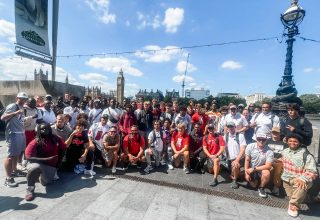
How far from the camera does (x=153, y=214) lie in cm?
332

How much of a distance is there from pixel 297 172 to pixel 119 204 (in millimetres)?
3339

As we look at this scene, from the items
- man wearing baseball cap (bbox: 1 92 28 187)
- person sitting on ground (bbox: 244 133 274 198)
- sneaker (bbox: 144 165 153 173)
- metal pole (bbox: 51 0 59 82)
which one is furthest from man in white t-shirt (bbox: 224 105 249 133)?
metal pole (bbox: 51 0 59 82)

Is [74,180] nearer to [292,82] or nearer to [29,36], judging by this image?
[29,36]

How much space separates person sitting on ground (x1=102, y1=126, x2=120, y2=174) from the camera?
513cm

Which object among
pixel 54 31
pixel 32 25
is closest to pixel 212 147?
pixel 32 25

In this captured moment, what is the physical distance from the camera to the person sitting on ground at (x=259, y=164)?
421 centimetres

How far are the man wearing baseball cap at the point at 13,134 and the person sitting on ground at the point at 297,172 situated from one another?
5260 millimetres

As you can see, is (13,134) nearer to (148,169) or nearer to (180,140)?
(148,169)

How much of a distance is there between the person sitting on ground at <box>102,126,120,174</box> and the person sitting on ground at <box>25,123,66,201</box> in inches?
47.8

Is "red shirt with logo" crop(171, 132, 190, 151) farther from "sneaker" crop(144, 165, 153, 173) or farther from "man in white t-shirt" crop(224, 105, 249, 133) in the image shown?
"man in white t-shirt" crop(224, 105, 249, 133)

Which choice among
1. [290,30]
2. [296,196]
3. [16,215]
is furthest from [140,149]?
[290,30]

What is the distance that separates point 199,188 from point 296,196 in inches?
69.3

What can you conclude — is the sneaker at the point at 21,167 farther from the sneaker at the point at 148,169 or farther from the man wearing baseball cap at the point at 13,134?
the sneaker at the point at 148,169

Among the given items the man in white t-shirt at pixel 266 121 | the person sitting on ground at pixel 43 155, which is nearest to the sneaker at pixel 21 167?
the person sitting on ground at pixel 43 155
